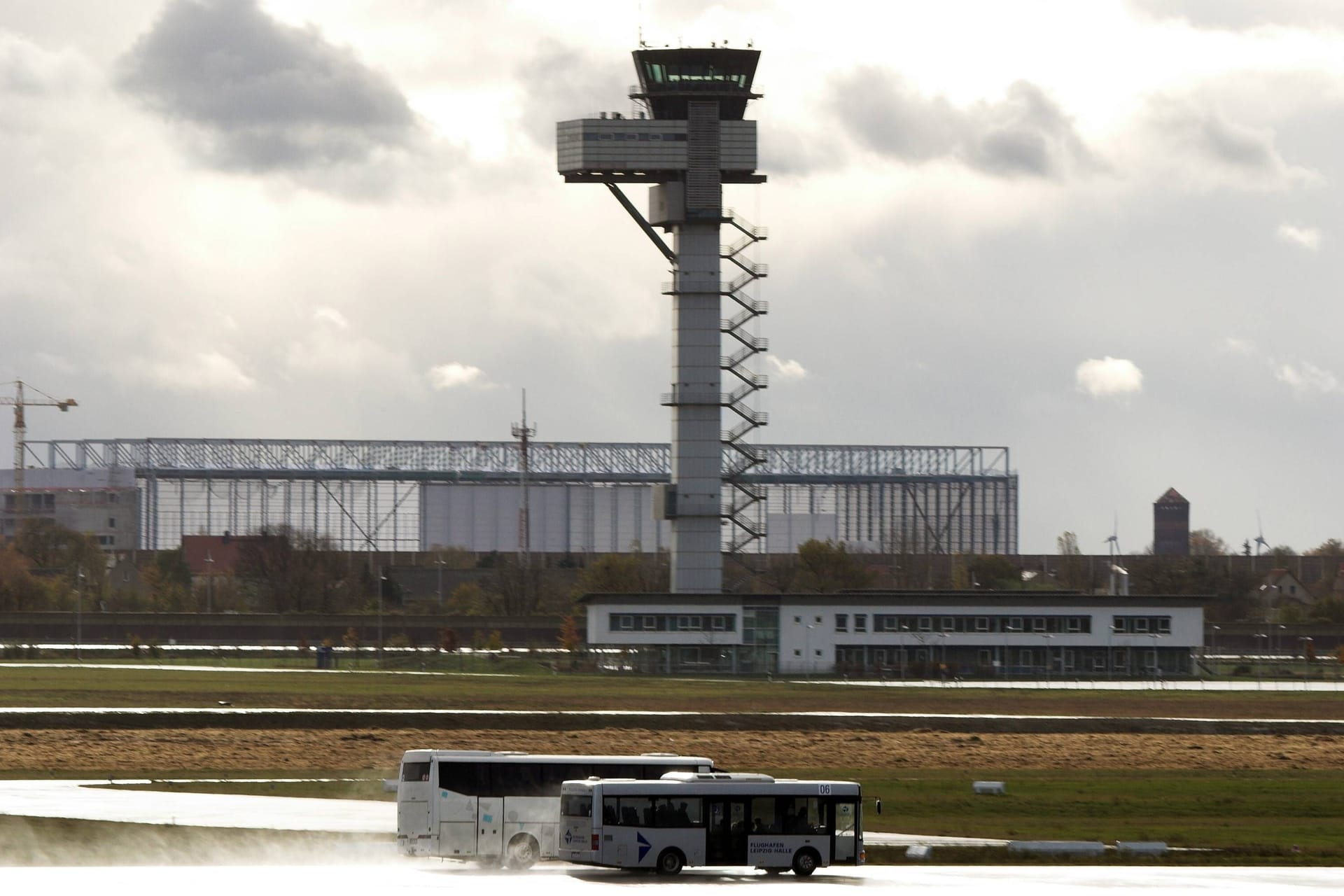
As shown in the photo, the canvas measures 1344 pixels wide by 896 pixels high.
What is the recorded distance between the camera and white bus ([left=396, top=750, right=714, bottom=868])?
41.8 m

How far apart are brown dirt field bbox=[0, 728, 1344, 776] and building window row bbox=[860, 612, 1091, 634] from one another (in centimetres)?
5320

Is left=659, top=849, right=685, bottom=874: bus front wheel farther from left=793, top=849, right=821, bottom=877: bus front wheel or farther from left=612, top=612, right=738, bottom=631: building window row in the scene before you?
left=612, top=612, right=738, bottom=631: building window row

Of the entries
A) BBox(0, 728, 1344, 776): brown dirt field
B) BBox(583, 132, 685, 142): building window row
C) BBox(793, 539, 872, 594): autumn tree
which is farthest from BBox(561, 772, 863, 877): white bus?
BBox(793, 539, 872, 594): autumn tree

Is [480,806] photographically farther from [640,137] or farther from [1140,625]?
[640,137]

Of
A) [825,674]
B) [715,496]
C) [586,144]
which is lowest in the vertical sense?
[825,674]

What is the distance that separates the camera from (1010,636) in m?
131

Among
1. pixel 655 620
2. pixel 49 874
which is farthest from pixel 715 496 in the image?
pixel 49 874

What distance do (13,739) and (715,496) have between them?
79014 mm

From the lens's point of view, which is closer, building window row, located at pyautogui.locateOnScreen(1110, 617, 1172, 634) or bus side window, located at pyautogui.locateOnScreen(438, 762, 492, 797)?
bus side window, located at pyautogui.locateOnScreen(438, 762, 492, 797)

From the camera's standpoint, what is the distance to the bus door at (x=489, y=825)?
42.2 metres

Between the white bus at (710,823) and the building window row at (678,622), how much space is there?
9105 cm

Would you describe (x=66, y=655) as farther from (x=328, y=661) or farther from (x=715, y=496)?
(x=715, y=496)

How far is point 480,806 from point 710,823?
5.51 meters

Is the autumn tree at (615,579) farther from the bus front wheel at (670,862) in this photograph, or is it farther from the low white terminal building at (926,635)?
the bus front wheel at (670,862)
